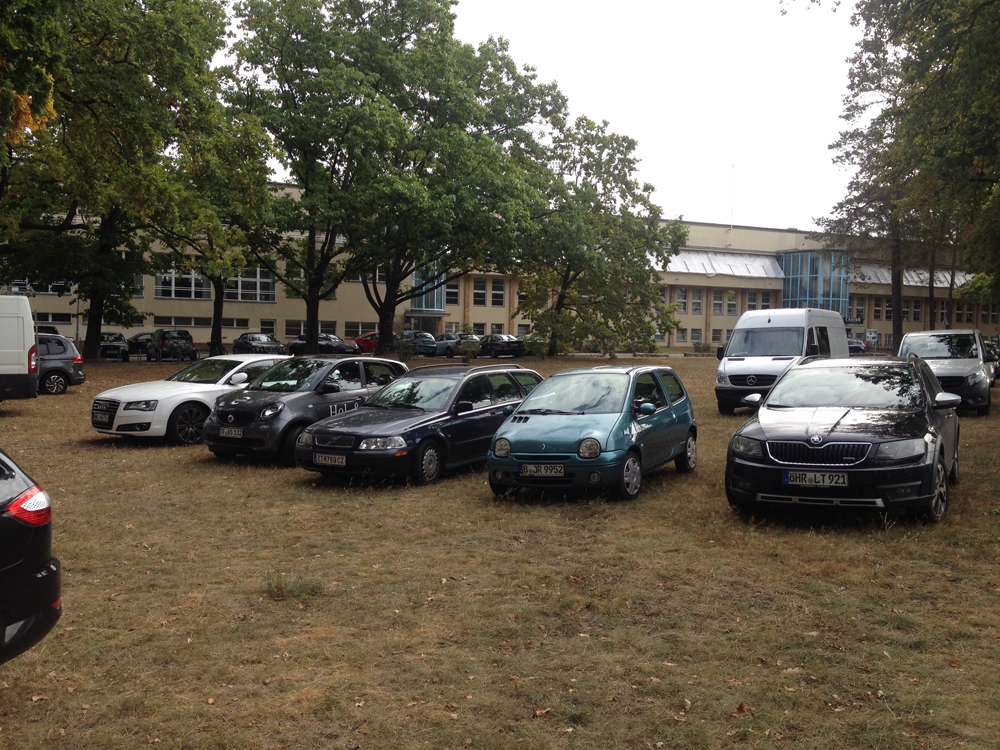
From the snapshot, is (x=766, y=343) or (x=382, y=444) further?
(x=766, y=343)

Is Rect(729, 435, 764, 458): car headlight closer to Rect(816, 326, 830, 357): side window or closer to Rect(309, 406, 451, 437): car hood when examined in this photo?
Rect(309, 406, 451, 437): car hood

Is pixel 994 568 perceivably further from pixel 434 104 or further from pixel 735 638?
pixel 434 104

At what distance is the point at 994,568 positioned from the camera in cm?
673

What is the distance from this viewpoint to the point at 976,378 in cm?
1803

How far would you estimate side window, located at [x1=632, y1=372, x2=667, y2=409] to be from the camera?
405 inches

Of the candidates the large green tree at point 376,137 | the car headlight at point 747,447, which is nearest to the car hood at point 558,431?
the car headlight at point 747,447

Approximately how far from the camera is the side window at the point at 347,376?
13.1 metres

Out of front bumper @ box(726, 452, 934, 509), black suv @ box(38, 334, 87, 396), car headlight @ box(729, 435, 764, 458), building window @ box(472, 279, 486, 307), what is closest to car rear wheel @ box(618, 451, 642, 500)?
car headlight @ box(729, 435, 764, 458)

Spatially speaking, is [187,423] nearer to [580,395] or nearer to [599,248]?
[580,395]

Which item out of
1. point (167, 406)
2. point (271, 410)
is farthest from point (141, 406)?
point (271, 410)

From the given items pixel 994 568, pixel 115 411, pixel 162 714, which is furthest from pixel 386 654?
pixel 115 411

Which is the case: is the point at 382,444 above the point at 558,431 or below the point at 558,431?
below

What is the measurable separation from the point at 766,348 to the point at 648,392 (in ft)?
29.7

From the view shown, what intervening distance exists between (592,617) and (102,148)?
15.4 m
